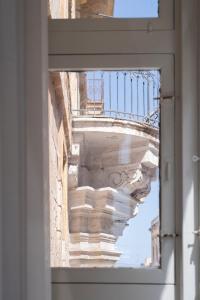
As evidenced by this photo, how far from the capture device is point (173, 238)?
2.44 m

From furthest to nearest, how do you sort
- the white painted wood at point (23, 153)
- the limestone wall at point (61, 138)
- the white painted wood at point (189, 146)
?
the limestone wall at point (61, 138), the white painted wood at point (189, 146), the white painted wood at point (23, 153)

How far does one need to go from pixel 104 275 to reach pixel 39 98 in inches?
45.6

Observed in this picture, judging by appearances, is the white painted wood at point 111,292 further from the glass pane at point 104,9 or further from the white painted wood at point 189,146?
the glass pane at point 104,9

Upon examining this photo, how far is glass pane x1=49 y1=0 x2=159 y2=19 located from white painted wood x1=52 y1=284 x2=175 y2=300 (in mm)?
1468

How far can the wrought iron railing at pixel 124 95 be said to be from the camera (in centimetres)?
253

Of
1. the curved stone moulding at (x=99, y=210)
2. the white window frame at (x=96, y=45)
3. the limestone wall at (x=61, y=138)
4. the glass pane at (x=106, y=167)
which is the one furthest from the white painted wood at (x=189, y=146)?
the limestone wall at (x=61, y=138)

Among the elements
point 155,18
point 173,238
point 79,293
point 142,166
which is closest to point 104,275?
point 79,293

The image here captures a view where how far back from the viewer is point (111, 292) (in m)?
2.45

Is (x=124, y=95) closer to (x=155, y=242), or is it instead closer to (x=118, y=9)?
(x=118, y=9)

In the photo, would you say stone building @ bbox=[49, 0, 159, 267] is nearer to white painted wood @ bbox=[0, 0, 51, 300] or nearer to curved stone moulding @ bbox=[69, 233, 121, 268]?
curved stone moulding @ bbox=[69, 233, 121, 268]

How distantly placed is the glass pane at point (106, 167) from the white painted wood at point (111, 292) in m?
0.12

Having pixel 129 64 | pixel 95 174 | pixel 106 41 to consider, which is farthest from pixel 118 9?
pixel 95 174

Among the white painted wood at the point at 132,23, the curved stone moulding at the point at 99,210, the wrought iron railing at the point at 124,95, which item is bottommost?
the curved stone moulding at the point at 99,210

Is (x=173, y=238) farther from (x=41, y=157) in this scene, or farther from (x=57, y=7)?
(x=57, y=7)
